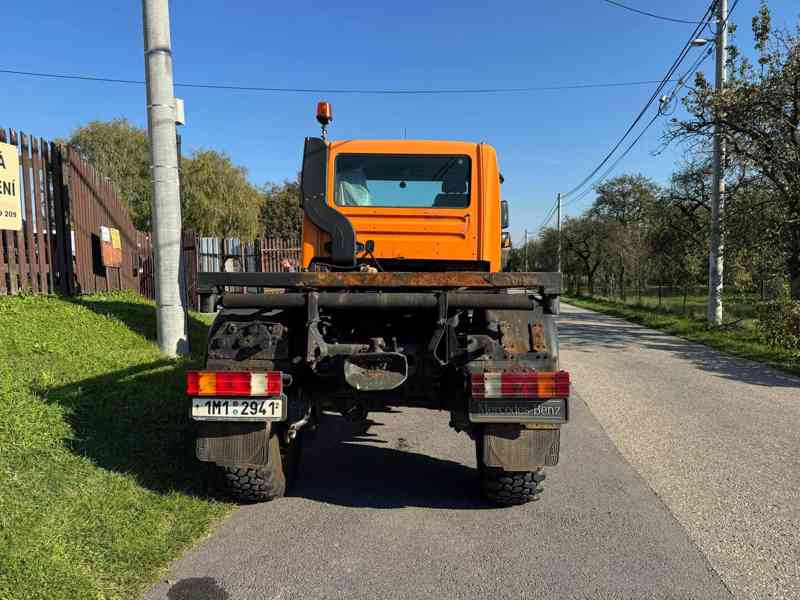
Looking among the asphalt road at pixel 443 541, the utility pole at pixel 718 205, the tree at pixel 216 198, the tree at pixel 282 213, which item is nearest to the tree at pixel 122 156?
the tree at pixel 216 198

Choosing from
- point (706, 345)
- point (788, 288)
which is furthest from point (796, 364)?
point (788, 288)

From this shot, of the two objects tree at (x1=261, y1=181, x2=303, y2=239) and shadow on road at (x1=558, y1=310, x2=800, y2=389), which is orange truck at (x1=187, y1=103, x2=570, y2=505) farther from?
tree at (x1=261, y1=181, x2=303, y2=239)

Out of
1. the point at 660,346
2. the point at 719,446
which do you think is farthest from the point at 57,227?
the point at 660,346

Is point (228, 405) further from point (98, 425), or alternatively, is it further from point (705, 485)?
point (705, 485)

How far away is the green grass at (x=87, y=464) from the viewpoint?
2.78 m

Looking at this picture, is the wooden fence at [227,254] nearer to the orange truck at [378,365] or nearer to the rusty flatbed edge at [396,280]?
the orange truck at [378,365]

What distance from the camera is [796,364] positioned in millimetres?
9680

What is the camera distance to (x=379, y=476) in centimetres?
444

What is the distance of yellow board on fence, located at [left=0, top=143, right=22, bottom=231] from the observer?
21.7 feet

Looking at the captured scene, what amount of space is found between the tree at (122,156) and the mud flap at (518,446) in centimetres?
3272

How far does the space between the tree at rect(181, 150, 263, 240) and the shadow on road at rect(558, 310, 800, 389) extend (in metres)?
Result: 20.4

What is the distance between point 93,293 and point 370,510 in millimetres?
6937

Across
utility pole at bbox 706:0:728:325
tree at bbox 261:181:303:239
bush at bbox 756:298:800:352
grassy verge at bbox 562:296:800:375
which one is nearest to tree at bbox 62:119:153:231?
tree at bbox 261:181:303:239

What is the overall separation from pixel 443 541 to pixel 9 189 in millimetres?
6567
